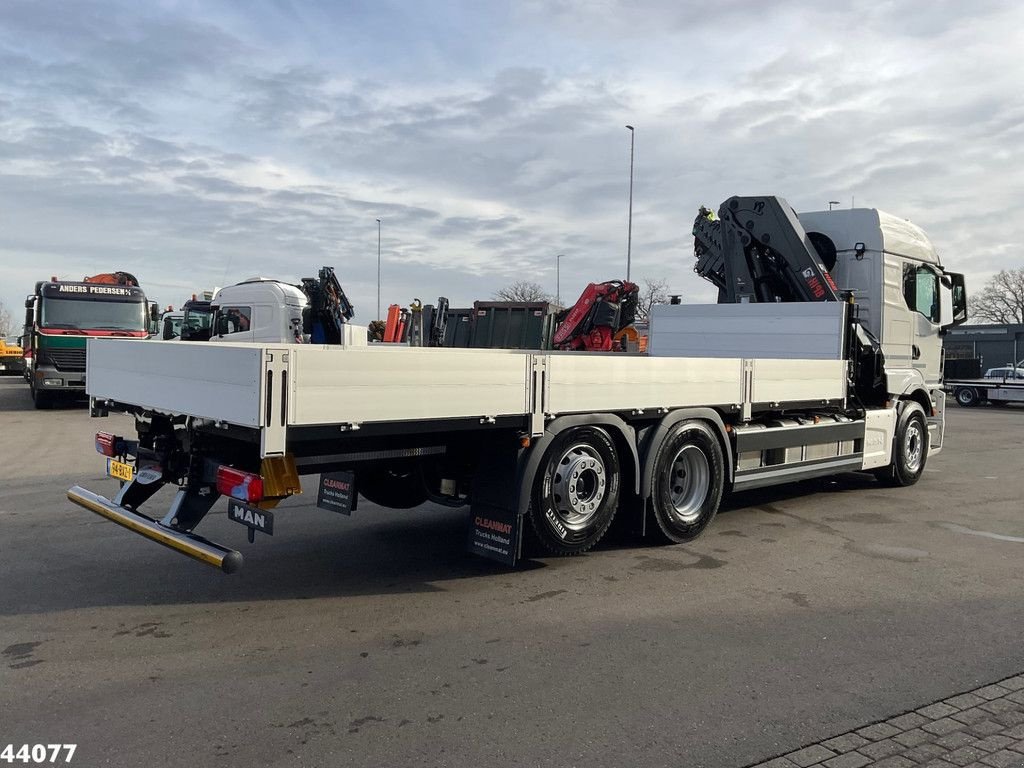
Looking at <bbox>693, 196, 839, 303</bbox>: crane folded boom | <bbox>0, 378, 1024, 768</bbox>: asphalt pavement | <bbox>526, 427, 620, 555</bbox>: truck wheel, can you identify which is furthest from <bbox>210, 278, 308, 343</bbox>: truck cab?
<bbox>526, 427, 620, 555</bbox>: truck wheel

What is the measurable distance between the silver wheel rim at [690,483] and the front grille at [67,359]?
677 inches

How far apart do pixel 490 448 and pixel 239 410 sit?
1.96 m

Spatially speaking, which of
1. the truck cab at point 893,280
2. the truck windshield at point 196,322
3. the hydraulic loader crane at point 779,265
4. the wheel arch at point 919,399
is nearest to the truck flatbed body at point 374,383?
the hydraulic loader crane at point 779,265

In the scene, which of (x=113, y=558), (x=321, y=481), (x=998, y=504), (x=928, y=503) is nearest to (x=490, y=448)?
(x=321, y=481)

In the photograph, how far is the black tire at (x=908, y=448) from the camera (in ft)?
33.7

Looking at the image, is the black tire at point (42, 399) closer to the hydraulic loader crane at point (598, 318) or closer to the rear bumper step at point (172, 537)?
the hydraulic loader crane at point (598, 318)

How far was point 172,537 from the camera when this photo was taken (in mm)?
5027

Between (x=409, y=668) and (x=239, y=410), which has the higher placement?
(x=239, y=410)

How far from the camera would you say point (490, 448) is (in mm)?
5840

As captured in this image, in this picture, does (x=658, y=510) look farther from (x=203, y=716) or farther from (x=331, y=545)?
(x=203, y=716)

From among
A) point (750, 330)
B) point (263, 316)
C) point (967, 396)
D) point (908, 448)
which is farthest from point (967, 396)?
point (263, 316)

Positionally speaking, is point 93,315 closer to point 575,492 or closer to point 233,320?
point 233,320

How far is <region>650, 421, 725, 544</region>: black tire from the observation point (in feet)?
22.1

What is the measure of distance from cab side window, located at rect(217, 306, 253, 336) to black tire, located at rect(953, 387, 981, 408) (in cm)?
2369
